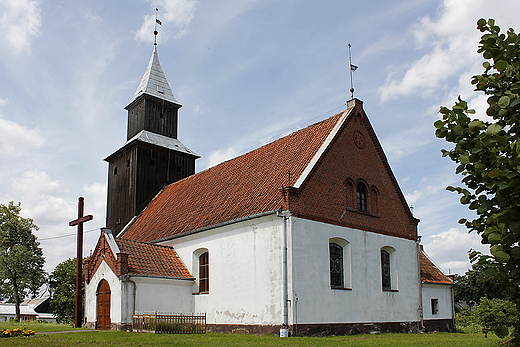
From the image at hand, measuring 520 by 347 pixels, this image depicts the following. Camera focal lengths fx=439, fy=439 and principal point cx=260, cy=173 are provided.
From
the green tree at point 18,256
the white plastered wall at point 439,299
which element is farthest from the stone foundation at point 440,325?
the green tree at point 18,256

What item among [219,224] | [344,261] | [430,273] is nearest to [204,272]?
[219,224]

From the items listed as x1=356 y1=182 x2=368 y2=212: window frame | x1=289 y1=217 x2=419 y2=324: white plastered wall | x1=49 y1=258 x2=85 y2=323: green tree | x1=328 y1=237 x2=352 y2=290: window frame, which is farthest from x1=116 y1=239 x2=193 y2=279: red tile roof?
x1=49 y1=258 x2=85 y2=323: green tree

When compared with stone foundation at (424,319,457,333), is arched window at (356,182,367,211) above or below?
above

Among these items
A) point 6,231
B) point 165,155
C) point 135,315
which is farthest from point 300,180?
point 6,231

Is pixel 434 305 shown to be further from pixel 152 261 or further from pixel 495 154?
pixel 495 154

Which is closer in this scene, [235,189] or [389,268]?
[389,268]

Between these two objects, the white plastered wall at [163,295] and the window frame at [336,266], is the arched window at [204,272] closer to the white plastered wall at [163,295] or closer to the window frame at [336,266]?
the white plastered wall at [163,295]

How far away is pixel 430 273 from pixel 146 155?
19599mm

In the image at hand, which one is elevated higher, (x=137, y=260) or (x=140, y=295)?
(x=137, y=260)

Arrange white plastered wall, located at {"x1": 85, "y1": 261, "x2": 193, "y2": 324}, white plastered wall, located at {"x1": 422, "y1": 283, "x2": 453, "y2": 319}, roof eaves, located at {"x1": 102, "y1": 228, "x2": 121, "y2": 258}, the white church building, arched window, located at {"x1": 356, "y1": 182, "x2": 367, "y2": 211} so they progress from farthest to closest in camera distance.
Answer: white plastered wall, located at {"x1": 422, "y1": 283, "x2": 453, "y2": 319}, arched window, located at {"x1": 356, "y1": 182, "x2": 367, "y2": 211}, roof eaves, located at {"x1": 102, "y1": 228, "x2": 121, "y2": 258}, white plastered wall, located at {"x1": 85, "y1": 261, "x2": 193, "y2": 324}, the white church building

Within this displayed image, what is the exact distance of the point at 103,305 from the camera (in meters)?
20.1

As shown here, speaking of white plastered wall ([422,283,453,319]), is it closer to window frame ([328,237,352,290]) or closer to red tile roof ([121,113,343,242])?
window frame ([328,237,352,290])

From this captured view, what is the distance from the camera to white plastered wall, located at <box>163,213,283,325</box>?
16.5 metres

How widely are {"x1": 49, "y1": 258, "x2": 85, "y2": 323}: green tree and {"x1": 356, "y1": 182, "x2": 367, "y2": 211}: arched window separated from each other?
3654 centimetres
